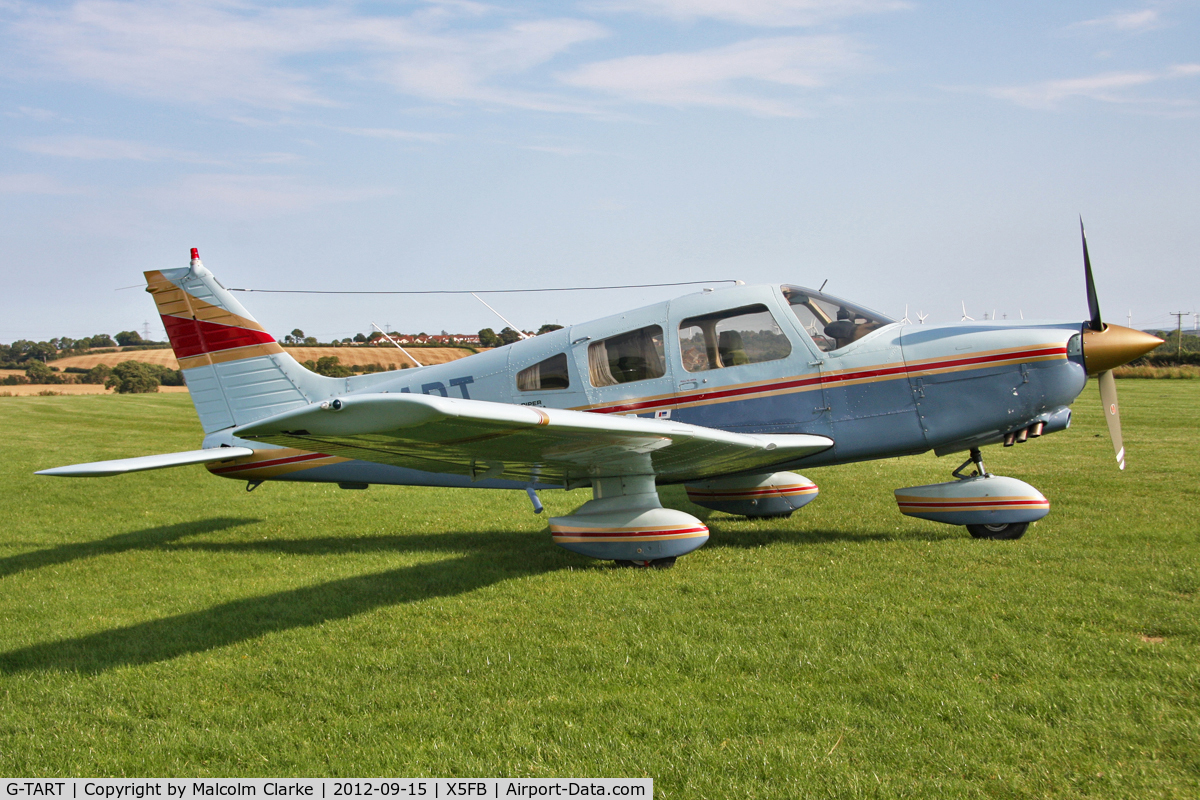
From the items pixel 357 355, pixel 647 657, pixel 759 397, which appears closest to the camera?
pixel 647 657

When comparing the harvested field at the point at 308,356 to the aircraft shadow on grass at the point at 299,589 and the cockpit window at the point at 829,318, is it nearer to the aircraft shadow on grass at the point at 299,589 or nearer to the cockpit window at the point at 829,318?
the aircraft shadow on grass at the point at 299,589

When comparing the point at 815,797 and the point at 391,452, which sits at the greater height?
the point at 391,452

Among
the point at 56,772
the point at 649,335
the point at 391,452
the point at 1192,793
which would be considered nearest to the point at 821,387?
the point at 649,335

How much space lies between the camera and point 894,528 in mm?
8312

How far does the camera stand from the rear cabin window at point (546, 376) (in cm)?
822

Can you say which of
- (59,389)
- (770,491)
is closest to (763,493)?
(770,491)

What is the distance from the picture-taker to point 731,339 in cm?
775

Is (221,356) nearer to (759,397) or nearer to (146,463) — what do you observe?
(146,463)

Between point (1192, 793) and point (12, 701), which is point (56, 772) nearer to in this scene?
point (12, 701)

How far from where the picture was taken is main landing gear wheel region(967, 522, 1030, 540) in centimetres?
748

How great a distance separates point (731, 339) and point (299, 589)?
4.50 meters

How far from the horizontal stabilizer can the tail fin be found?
1.95 ft

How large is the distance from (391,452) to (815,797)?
3.73 metres

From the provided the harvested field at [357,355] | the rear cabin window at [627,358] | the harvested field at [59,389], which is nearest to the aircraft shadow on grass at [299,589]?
the rear cabin window at [627,358]
